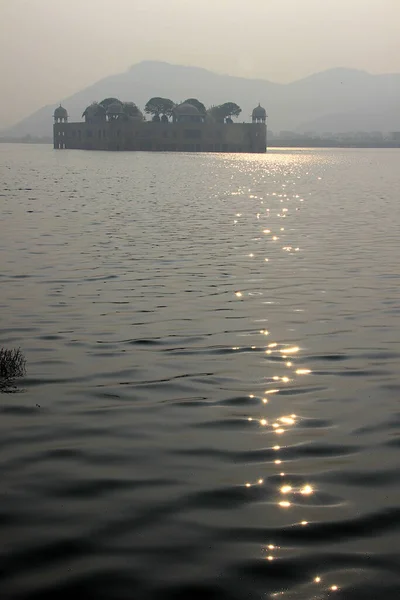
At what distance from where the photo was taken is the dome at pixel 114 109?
187125 mm

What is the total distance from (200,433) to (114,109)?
184773 millimetres

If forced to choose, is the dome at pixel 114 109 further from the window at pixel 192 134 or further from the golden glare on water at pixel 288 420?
the golden glare on water at pixel 288 420

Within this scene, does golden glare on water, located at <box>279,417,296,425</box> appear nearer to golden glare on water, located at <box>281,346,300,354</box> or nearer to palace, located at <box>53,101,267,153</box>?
golden glare on water, located at <box>281,346,300,354</box>

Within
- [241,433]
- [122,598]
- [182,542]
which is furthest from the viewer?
[241,433]

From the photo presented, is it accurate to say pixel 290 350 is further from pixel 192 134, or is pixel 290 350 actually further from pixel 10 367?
pixel 192 134

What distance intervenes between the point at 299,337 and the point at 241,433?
168 inches

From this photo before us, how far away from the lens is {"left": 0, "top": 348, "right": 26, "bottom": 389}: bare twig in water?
9.68 meters

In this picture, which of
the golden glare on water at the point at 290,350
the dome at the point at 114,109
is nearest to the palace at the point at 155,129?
the dome at the point at 114,109

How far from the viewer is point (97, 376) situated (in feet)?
32.4

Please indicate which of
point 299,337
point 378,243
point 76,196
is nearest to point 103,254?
point 378,243

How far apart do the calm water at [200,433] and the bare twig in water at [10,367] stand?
0.44 feet

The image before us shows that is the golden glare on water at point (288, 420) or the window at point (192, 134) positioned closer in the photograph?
the golden glare on water at point (288, 420)

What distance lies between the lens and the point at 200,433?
312 inches

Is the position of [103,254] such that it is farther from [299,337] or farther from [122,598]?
[122,598]
